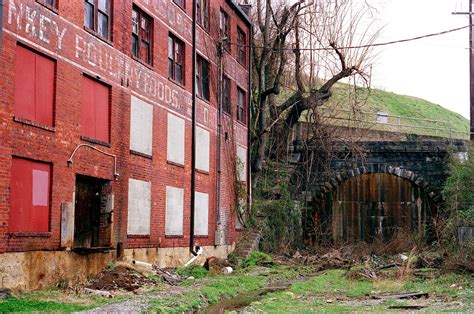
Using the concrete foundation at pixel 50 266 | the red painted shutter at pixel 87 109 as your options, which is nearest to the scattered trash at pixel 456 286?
the concrete foundation at pixel 50 266

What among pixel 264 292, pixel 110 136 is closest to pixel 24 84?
pixel 110 136

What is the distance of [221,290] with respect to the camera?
727 inches

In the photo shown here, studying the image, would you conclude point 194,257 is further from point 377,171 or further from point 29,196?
point 377,171

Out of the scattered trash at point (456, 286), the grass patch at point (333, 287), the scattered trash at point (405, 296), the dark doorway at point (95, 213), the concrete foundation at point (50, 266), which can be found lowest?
the grass patch at point (333, 287)

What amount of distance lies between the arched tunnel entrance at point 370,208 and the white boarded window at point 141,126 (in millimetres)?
15740

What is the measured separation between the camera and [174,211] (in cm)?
2397

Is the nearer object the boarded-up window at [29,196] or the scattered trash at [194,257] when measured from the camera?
the boarded-up window at [29,196]

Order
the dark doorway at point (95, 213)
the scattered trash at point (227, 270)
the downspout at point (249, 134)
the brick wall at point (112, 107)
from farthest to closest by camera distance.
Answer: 1. the downspout at point (249, 134)
2. the scattered trash at point (227, 270)
3. the dark doorway at point (95, 213)
4. the brick wall at point (112, 107)

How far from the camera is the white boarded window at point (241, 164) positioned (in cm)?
3159

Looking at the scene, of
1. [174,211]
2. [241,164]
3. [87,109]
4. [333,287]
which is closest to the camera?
[87,109]

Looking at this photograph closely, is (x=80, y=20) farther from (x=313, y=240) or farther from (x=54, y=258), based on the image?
(x=313, y=240)

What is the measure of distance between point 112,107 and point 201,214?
8170 mm

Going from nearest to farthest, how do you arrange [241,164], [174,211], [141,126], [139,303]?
[139,303], [141,126], [174,211], [241,164]

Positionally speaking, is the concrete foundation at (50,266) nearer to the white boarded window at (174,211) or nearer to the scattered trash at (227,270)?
the white boarded window at (174,211)
